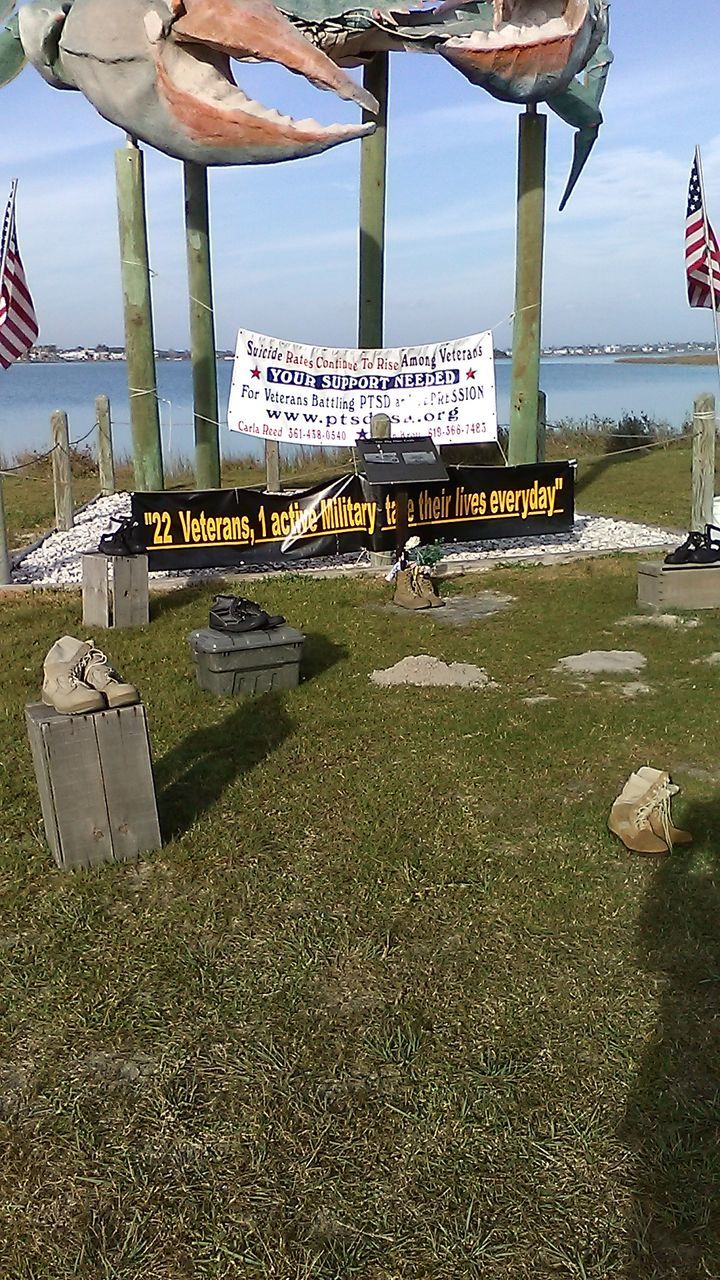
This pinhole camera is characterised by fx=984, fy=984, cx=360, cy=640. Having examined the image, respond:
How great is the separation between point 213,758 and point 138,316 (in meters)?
7.81

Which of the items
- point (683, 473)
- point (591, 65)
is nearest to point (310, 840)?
point (591, 65)

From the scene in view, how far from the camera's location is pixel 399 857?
4727mm

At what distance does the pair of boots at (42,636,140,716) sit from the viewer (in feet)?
14.7

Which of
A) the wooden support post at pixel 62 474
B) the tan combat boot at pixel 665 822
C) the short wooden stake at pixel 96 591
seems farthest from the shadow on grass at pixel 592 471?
the tan combat boot at pixel 665 822

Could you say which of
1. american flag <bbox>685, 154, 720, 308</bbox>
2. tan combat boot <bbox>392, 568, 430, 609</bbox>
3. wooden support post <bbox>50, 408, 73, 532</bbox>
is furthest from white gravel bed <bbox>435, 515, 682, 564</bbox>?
wooden support post <bbox>50, 408, 73, 532</bbox>

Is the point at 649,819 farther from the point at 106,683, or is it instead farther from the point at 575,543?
the point at 575,543

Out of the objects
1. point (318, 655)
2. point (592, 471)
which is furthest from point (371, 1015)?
point (592, 471)

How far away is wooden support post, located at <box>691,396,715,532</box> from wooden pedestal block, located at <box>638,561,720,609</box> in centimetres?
240

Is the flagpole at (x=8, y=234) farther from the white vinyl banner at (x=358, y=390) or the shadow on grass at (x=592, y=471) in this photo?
the shadow on grass at (x=592, y=471)

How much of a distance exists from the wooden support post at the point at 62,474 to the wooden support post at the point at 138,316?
1115 mm

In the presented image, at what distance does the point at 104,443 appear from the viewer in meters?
15.6

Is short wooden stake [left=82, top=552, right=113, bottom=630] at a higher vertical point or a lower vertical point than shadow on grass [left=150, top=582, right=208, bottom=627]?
higher

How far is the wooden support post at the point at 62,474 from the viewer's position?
41.4ft

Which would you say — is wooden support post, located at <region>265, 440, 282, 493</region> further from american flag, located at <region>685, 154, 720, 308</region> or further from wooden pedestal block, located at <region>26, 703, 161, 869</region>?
wooden pedestal block, located at <region>26, 703, 161, 869</region>
